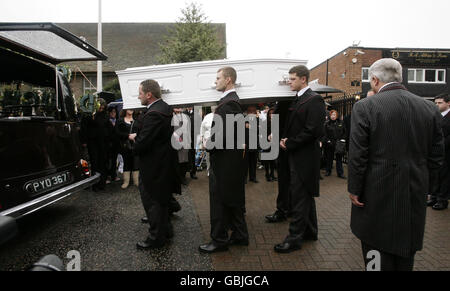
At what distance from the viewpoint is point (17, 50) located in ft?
14.5

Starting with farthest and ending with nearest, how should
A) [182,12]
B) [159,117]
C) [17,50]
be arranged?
[182,12], [17,50], [159,117]

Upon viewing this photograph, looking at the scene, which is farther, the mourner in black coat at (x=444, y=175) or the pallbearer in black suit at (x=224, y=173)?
the mourner in black coat at (x=444, y=175)

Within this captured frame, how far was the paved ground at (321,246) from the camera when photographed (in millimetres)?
3373

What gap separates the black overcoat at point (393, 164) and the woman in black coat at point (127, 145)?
5538 millimetres

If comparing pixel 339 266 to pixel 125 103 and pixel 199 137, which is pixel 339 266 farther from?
pixel 199 137

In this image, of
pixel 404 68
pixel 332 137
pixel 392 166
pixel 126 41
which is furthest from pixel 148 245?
pixel 126 41

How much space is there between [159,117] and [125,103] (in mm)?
1290

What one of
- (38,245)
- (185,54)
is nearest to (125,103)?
(38,245)

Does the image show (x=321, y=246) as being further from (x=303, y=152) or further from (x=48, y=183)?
(x=48, y=183)

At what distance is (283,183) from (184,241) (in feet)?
5.86

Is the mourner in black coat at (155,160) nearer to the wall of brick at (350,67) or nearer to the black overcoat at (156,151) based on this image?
the black overcoat at (156,151)

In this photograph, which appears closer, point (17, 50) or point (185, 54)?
point (17, 50)

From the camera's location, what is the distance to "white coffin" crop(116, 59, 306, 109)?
4.36 meters

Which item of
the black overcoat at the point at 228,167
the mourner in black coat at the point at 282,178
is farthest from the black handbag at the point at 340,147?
the black overcoat at the point at 228,167
